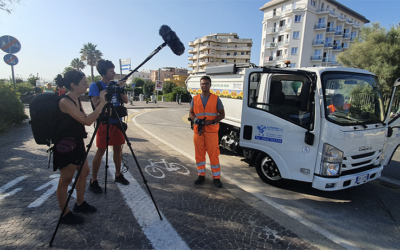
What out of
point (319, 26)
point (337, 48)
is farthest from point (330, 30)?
point (337, 48)

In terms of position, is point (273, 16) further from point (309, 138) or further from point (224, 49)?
point (309, 138)

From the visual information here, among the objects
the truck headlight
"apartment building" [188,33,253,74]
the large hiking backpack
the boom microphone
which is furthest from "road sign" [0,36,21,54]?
"apartment building" [188,33,253,74]

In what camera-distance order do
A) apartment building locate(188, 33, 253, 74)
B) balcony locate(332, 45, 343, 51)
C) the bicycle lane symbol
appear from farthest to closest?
1. apartment building locate(188, 33, 253, 74)
2. balcony locate(332, 45, 343, 51)
3. the bicycle lane symbol

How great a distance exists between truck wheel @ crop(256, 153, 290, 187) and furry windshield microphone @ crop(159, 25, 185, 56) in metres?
2.59

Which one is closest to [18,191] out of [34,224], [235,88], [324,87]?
[34,224]

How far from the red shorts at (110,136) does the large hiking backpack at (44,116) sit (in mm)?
1052

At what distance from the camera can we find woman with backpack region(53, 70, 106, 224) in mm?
2521

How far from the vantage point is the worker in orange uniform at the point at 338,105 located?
11.4ft

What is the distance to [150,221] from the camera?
2885 millimetres

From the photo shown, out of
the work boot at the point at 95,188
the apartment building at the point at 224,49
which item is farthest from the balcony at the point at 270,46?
the work boot at the point at 95,188

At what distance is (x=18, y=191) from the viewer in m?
3.48

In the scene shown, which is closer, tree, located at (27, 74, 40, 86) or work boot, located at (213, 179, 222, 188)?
work boot, located at (213, 179, 222, 188)

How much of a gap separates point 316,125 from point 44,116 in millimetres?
3723

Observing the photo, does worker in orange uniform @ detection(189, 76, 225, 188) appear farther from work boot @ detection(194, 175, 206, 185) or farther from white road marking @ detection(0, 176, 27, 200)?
white road marking @ detection(0, 176, 27, 200)
